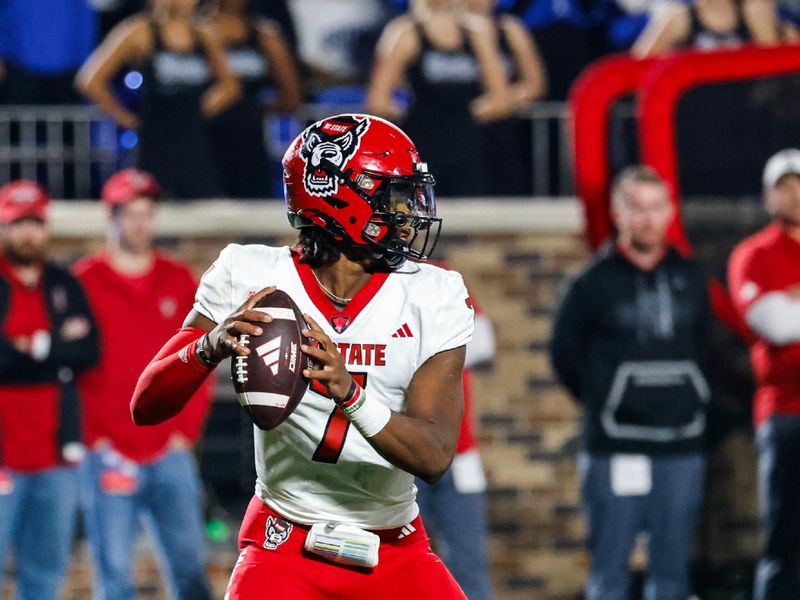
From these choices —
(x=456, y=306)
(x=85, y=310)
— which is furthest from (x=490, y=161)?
(x=456, y=306)

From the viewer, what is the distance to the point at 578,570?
23.5ft

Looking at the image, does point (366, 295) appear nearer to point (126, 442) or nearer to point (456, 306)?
point (456, 306)

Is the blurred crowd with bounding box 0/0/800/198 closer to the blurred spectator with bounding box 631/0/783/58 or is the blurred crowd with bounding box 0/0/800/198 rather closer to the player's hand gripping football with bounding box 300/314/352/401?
the blurred spectator with bounding box 631/0/783/58

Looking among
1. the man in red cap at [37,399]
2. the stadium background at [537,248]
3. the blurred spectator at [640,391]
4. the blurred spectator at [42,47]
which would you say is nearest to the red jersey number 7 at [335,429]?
the blurred spectator at [640,391]

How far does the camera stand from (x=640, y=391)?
19.0 ft

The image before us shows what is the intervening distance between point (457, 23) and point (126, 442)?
270cm

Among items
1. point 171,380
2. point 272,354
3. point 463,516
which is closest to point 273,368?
point 272,354

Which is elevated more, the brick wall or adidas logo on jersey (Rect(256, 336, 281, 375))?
adidas logo on jersey (Rect(256, 336, 281, 375))

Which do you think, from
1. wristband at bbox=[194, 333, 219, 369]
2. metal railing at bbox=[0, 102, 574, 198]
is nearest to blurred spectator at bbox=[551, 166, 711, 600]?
metal railing at bbox=[0, 102, 574, 198]

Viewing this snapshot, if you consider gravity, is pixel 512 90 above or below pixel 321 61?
below

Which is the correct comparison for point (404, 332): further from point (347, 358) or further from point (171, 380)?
point (171, 380)

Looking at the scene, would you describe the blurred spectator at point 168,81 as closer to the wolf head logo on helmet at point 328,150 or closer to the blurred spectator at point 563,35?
the blurred spectator at point 563,35

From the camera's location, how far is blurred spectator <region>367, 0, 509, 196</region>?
23.4ft

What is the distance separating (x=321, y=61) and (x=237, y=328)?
183 inches
